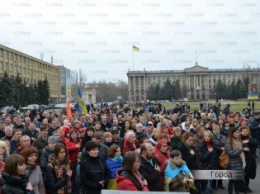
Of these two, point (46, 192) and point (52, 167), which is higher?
point (52, 167)

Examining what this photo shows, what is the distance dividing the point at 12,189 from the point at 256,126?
10.7 meters

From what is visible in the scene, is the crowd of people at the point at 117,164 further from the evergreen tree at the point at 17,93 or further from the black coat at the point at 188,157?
the evergreen tree at the point at 17,93

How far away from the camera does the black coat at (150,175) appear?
5.10m

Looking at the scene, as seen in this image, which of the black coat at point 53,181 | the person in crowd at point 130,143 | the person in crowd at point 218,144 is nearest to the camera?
the black coat at point 53,181

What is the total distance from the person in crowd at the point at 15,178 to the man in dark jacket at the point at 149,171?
5.77 ft

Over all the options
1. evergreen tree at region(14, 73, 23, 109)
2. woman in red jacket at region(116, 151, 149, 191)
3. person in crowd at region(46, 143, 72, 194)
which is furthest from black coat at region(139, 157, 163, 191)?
evergreen tree at region(14, 73, 23, 109)

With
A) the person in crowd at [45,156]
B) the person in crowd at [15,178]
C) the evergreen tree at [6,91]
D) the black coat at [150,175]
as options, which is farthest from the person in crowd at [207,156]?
the evergreen tree at [6,91]

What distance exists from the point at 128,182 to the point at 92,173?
50.5 inches

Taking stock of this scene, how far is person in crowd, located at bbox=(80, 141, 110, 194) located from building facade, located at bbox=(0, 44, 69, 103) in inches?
2245

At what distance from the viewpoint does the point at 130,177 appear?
4.44 metres

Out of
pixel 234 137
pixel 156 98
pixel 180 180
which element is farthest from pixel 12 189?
pixel 156 98

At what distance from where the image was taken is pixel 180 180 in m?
5.29

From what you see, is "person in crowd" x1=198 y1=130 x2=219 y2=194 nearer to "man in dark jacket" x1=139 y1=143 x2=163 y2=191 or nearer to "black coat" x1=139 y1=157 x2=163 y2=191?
"man in dark jacket" x1=139 y1=143 x2=163 y2=191

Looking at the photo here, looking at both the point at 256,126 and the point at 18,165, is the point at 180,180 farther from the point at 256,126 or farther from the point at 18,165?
the point at 256,126
